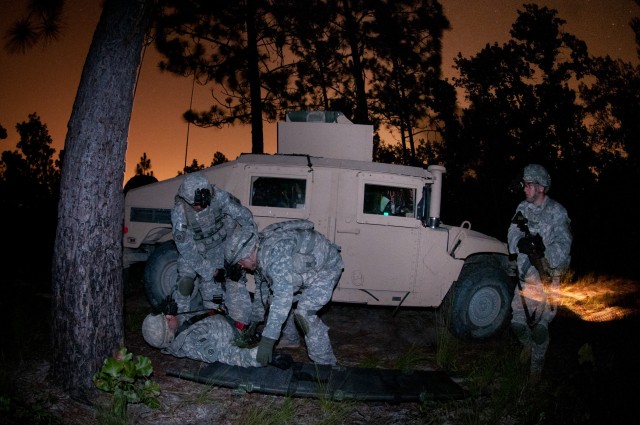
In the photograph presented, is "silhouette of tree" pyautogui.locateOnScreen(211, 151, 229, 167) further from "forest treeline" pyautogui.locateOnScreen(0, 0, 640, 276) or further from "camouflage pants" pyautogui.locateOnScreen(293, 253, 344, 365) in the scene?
"camouflage pants" pyautogui.locateOnScreen(293, 253, 344, 365)

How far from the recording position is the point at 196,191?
13.6ft

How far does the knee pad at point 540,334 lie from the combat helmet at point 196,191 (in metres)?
3.43

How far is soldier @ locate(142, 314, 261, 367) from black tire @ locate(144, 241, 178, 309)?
4.18 ft

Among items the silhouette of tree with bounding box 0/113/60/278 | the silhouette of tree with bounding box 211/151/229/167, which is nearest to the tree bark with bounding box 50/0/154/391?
the silhouette of tree with bounding box 0/113/60/278

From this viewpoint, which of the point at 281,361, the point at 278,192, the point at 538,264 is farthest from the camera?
the point at 278,192

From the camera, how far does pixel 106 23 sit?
3.17 meters

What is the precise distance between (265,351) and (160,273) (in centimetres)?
216

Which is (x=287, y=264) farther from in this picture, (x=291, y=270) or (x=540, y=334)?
(x=540, y=334)

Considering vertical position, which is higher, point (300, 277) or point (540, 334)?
point (300, 277)

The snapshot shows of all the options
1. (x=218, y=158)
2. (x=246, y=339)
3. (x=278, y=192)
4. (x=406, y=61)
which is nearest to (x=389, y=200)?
(x=278, y=192)

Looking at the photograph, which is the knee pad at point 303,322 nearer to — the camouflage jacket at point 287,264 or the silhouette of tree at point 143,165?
the camouflage jacket at point 287,264

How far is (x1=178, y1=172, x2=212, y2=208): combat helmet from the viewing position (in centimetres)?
415

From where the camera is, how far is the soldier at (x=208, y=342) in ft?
11.9

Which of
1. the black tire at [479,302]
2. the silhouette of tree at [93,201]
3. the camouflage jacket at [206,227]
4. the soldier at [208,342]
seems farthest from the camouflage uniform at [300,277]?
the black tire at [479,302]
